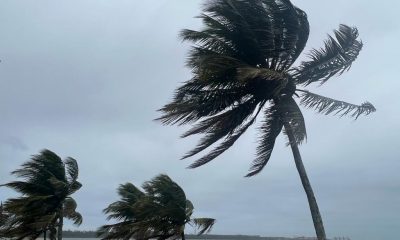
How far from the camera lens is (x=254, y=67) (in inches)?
489

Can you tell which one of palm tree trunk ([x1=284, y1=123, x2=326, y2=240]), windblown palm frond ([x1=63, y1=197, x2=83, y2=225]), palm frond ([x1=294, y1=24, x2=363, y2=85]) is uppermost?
palm frond ([x1=294, y1=24, x2=363, y2=85])

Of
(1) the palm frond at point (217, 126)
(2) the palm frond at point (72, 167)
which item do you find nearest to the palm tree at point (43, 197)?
(2) the palm frond at point (72, 167)

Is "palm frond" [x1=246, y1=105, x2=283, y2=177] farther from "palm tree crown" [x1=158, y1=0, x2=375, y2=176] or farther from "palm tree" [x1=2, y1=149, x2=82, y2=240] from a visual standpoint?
"palm tree" [x1=2, y1=149, x2=82, y2=240]

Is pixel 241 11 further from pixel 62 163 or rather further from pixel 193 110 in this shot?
pixel 62 163

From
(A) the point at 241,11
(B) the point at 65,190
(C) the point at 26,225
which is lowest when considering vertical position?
(C) the point at 26,225

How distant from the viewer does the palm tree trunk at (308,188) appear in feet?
39.0

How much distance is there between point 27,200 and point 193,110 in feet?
42.2

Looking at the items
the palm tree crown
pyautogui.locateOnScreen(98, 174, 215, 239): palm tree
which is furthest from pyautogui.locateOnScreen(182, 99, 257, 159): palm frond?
pyautogui.locateOnScreen(98, 174, 215, 239): palm tree

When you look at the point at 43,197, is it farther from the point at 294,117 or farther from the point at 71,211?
the point at 294,117

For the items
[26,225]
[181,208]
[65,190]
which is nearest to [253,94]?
[181,208]

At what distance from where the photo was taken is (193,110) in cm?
1295

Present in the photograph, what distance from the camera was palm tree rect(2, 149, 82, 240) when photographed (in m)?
22.7

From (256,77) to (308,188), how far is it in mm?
3077

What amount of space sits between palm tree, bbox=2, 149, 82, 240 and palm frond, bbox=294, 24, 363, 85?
45.0ft
